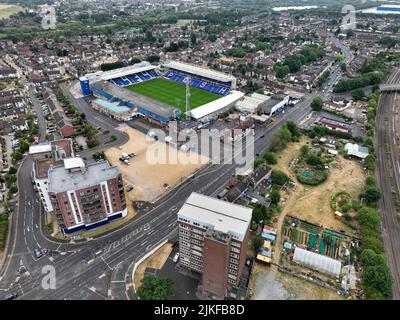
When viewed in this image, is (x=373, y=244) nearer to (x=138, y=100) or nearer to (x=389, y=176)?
(x=389, y=176)

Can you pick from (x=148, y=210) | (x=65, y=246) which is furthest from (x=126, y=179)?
(x=65, y=246)

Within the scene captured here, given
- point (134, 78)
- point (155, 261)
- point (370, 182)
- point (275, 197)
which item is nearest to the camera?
point (155, 261)

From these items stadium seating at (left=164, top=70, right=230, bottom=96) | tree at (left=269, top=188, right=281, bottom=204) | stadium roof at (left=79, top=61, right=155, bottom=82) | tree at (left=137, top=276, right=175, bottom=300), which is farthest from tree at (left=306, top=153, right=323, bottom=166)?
stadium roof at (left=79, top=61, right=155, bottom=82)

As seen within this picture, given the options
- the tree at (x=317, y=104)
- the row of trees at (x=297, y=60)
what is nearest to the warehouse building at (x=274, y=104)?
the tree at (x=317, y=104)

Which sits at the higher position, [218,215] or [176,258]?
[218,215]

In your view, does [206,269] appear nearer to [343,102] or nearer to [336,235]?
[336,235]

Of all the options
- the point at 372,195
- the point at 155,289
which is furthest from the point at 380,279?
the point at 155,289
